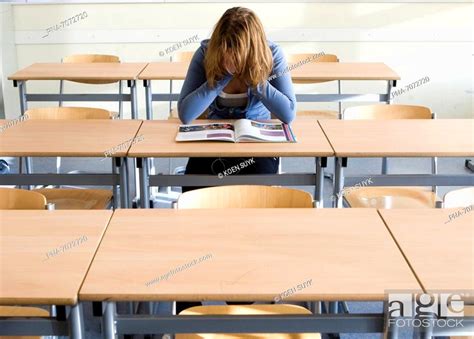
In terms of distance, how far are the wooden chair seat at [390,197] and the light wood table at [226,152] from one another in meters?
0.34

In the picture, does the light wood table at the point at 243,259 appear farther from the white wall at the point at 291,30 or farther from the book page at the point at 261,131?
the white wall at the point at 291,30

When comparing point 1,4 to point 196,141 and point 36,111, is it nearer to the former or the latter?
point 36,111

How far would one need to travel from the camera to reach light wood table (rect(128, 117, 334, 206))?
2.38 m

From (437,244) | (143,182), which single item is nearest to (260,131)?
(143,182)

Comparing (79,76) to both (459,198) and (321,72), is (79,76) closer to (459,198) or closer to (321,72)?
(321,72)

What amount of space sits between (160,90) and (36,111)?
90.5 inches

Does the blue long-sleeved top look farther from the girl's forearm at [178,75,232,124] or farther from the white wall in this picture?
the white wall

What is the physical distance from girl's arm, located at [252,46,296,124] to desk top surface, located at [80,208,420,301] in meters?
0.93

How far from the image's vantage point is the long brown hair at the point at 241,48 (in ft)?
8.50

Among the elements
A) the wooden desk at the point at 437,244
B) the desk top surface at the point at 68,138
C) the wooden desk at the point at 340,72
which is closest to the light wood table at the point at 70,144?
the desk top surface at the point at 68,138

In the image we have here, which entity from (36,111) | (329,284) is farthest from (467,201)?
(36,111)

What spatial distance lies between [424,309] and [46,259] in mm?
920

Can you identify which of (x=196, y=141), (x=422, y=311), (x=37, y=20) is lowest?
(x=422, y=311)

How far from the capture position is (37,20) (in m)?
5.22
